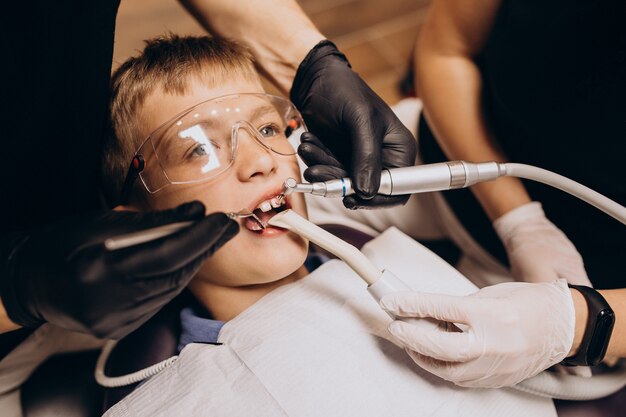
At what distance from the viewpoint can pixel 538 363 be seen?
→ 0.95 metres

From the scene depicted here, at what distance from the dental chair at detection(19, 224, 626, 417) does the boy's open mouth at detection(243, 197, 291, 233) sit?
386 millimetres

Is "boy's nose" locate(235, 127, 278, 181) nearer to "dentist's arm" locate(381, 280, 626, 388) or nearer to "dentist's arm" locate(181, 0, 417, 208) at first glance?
"dentist's arm" locate(181, 0, 417, 208)

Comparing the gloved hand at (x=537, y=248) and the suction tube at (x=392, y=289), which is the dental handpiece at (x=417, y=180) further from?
the gloved hand at (x=537, y=248)

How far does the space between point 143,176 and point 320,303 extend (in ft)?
1.59

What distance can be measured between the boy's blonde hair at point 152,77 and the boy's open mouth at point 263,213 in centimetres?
30

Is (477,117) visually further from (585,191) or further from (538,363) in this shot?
(538,363)

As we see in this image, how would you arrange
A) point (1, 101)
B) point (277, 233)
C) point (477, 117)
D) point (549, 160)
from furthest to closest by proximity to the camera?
point (477, 117)
point (549, 160)
point (277, 233)
point (1, 101)

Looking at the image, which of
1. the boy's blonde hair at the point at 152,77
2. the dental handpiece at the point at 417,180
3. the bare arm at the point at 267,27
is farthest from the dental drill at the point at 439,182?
Result: the bare arm at the point at 267,27

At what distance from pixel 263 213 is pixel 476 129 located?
67cm

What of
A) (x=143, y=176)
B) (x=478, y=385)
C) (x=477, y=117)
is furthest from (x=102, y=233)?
(x=477, y=117)

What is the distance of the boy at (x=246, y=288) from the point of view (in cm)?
97

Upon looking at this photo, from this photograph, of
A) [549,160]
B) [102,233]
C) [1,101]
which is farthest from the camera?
[549,160]

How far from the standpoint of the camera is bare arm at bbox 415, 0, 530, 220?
129 centimetres

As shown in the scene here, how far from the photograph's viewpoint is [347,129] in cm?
110
